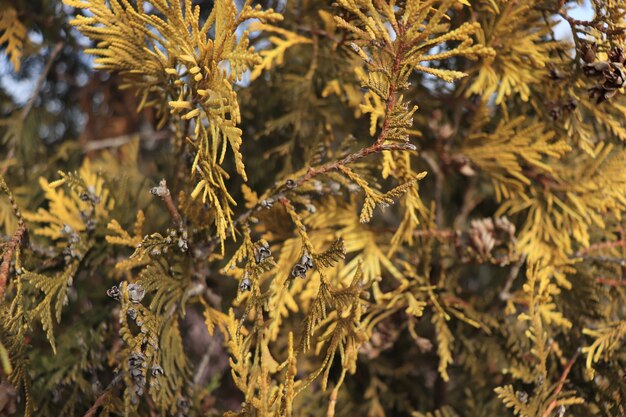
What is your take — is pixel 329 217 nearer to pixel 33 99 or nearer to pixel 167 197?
pixel 167 197

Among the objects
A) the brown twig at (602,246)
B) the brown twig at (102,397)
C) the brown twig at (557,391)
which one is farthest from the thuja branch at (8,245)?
the brown twig at (602,246)

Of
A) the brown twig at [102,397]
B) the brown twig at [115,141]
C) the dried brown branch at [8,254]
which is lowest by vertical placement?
the brown twig at [115,141]

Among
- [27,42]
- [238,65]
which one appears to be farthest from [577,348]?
[27,42]

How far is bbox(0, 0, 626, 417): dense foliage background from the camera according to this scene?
709 mm

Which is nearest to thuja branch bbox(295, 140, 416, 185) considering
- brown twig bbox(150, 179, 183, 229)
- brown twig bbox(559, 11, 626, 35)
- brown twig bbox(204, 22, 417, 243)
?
brown twig bbox(204, 22, 417, 243)

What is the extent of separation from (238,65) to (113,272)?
1.53ft

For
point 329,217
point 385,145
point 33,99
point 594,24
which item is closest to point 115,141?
point 33,99

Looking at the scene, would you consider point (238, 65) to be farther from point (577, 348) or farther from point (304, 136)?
point (577, 348)

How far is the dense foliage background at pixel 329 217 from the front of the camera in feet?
2.33

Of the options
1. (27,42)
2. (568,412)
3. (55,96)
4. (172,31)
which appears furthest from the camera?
(55,96)

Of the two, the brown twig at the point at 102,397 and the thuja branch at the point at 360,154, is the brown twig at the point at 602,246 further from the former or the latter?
the brown twig at the point at 102,397

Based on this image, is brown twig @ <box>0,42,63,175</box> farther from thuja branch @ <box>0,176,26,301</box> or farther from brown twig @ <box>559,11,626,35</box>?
brown twig @ <box>559,11,626,35</box>

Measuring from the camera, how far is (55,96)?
4.56 feet

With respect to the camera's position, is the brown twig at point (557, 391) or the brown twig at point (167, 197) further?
the brown twig at point (557, 391)
